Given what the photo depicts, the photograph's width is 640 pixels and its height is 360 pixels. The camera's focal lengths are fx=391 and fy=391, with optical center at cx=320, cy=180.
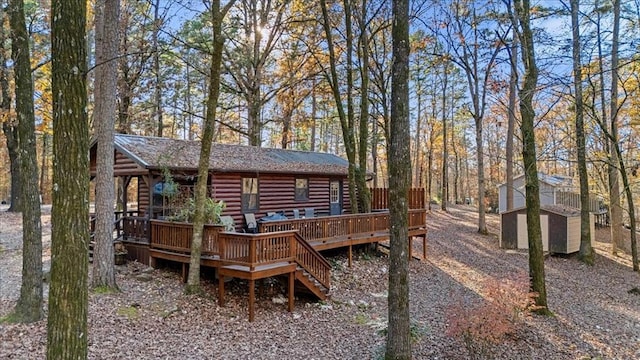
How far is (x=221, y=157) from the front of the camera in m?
13.3

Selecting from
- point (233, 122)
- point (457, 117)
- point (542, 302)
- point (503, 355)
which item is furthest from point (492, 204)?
point (503, 355)

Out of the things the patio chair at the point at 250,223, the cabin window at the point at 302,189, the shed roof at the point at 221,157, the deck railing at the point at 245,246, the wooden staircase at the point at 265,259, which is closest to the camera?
the wooden staircase at the point at 265,259

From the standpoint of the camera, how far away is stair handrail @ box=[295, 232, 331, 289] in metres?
9.39

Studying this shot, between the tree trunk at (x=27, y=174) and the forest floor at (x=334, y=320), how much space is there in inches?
16.7

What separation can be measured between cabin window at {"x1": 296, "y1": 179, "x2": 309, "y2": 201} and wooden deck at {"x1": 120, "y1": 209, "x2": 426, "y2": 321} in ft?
11.5

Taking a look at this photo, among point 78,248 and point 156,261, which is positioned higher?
point 78,248

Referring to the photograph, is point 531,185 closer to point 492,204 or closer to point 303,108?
point 303,108

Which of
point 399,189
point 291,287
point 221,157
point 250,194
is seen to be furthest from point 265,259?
point 221,157

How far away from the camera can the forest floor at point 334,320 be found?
6.54 metres

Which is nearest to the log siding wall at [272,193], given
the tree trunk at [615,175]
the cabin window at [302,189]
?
the cabin window at [302,189]

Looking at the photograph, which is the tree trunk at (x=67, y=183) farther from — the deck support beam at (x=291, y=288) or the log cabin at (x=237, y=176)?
the log cabin at (x=237, y=176)

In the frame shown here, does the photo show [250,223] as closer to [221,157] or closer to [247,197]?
[247,197]

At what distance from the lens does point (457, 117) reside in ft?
108

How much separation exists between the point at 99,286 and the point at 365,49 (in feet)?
36.8
